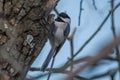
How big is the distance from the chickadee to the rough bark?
0.23 metres

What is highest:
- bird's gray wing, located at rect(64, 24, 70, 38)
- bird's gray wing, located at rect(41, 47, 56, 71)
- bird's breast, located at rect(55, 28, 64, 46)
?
bird's gray wing, located at rect(64, 24, 70, 38)

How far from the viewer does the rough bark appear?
1353mm

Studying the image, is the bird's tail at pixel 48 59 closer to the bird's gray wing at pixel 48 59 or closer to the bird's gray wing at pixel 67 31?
the bird's gray wing at pixel 48 59

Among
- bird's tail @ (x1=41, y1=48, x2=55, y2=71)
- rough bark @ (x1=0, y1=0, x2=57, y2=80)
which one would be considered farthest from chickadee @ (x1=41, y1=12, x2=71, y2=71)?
rough bark @ (x1=0, y1=0, x2=57, y2=80)

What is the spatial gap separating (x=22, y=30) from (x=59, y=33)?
0.42 metres

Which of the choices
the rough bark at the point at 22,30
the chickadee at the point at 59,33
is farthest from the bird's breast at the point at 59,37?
→ the rough bark at the point at 22,30

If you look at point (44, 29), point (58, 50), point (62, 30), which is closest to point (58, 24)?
point (62, 30)

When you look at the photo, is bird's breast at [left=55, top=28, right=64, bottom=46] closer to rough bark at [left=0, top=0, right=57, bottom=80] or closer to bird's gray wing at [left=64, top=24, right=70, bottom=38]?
bird's gray wing at [left=64, top=24, right=70, bottom=38]

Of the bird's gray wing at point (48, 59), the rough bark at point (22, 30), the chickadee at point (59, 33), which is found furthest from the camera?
the chickadee at point (59, 33)

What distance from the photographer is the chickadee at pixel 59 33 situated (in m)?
1.71

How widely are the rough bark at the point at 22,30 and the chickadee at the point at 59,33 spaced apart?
9.0 inches

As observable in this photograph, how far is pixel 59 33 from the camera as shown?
1792 millimetres

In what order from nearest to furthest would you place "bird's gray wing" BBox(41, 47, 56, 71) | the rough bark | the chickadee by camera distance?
the rough bark → "bird's gray wing" BBox(41, 47, 56, 71) → the chickadee

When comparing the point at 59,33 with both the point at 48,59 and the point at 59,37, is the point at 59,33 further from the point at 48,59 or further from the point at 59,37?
the point at 48,59
